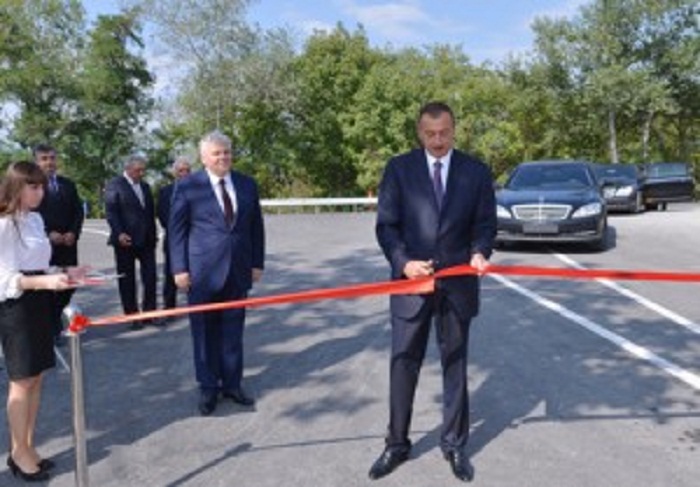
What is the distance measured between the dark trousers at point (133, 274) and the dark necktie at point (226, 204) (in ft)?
9.26

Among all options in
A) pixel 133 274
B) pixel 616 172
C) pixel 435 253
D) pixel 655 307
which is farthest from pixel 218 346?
pixel 616 172

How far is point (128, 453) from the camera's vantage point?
439 centimetres

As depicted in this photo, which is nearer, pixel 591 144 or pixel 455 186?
pixel 455 186

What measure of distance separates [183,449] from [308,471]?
2.70 feet

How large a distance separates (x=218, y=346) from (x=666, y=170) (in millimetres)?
22443

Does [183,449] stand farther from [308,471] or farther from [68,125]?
[68,125]

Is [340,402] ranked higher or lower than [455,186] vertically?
lower

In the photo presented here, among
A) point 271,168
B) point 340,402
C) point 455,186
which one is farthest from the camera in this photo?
point 271,168

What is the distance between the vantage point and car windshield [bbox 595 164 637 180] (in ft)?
71.2

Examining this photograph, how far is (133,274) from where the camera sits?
7.77m

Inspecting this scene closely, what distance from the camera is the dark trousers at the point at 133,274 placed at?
7.68 metres

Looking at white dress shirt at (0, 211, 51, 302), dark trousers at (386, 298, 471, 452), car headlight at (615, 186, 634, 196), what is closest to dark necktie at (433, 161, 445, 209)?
dark trousers at (386, 298, 471, 452)

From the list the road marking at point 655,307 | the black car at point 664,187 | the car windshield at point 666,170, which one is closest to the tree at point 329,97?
the car windshield at point 666,170

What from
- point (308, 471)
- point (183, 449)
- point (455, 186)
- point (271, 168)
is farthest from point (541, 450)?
point (271, 168)
